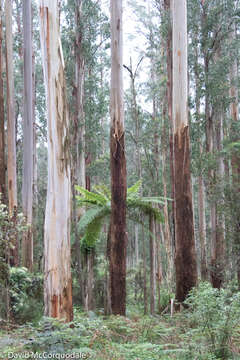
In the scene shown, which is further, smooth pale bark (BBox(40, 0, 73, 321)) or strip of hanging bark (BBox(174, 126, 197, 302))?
strip of hanging bark (BBox(174, 126, 197, 302))

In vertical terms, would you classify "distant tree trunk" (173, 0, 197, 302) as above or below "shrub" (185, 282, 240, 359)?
above

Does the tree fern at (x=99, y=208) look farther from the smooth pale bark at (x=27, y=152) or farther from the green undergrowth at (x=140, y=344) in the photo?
the green undergrowth at (x=140, y=344)

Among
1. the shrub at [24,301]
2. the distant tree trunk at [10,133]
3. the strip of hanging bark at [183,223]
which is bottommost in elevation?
the shrub at [24,301]

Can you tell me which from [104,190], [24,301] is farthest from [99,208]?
[24,301]

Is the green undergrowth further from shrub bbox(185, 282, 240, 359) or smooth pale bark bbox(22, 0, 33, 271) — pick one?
smooth pale bark bbox(22, 0, 33, 271)

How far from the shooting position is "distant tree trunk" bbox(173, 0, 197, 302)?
6902 mm

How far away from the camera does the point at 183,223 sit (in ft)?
23.2

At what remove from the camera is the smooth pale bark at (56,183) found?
479 centimetres

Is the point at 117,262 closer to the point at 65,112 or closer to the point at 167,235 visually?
the point at 65,112

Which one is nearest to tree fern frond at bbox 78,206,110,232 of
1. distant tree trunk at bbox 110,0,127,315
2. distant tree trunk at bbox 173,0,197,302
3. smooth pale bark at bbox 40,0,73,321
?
distant tree trunk at bbox 110,0,127,315

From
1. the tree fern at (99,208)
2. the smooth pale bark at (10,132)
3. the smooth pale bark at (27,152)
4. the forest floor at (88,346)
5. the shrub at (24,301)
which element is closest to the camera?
the forest floor at (88,346)

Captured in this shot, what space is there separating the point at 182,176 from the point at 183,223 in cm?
88

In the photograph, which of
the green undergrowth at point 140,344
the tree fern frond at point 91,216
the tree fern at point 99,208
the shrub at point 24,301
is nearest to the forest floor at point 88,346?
the green undergrowth at point 140,344

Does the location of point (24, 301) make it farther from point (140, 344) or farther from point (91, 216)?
point (140, 344)
